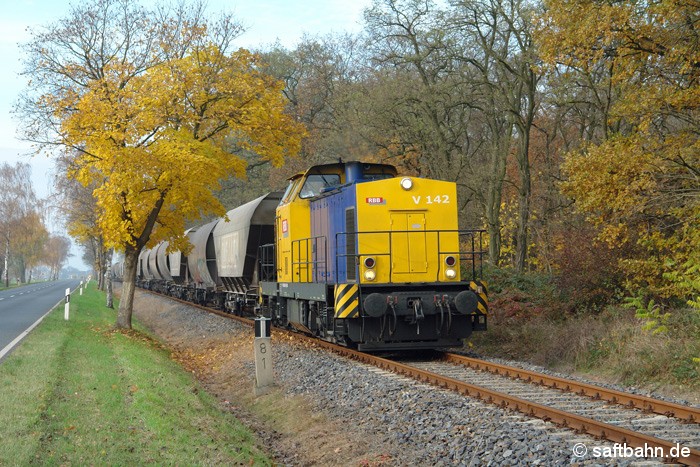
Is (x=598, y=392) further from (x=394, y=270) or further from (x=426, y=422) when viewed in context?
(x=394, y=270)

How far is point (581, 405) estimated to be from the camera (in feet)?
27.6

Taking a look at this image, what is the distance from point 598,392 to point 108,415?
6220mm

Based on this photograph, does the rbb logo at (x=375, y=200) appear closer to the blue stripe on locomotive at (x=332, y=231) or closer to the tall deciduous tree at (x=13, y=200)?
the blue stripe on locomotive at (x=332, y=231)

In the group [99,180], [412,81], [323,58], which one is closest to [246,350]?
[99,180]

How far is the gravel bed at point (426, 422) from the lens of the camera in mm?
6457

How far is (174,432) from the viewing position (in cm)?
824

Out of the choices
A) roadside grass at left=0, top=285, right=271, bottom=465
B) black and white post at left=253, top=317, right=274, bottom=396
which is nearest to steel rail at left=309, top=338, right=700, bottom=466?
black and white post at left=253, top=317, right=274, bottom=396

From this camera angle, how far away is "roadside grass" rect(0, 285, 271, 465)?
23.5ft

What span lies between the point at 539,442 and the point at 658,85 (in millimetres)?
9787

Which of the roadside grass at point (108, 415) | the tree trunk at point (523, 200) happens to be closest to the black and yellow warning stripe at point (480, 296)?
the roadside grass at point (108, 415)

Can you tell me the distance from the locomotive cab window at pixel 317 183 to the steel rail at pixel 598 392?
17.1 feet

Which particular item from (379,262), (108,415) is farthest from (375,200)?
(108,415)

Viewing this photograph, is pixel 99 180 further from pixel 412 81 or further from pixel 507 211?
pixel 507 211
